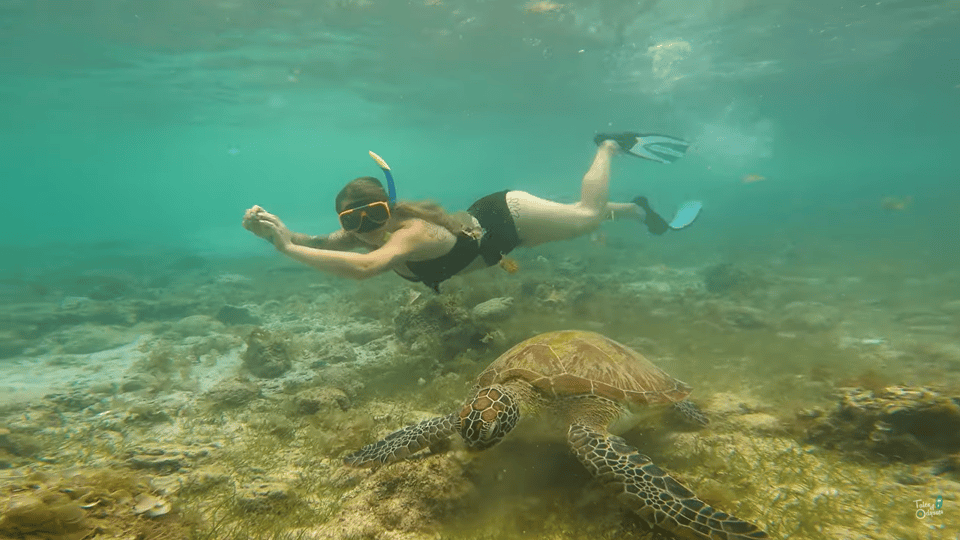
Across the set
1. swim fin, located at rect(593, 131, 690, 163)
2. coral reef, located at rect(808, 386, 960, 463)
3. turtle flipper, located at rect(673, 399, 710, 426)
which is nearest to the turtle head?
turtle flipper, located at rect(673, 399, 710, 426)

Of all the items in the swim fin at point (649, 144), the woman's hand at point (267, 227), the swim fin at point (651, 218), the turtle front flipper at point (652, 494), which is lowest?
the turtle front flipper at point (652, 494)

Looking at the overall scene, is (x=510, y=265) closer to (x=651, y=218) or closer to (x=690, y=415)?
(x=690, y=415)

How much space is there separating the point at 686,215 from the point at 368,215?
6.51m

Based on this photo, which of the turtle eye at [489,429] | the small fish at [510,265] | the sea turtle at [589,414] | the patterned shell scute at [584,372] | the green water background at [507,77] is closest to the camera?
the sea turtle at [589,414]

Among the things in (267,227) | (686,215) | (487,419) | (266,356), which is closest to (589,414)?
(487,419)

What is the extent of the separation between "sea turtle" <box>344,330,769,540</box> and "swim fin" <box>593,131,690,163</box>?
4112mm

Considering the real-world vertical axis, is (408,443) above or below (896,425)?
below

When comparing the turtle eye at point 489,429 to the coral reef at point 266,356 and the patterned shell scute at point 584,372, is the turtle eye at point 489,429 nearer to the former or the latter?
the patterned shell scute at point 584,372

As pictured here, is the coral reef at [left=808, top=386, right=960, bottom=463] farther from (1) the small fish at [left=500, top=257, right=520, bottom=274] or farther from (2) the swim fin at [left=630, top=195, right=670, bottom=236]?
(2) the swim fin at [left=630, top=195, right=670, bottom=236]

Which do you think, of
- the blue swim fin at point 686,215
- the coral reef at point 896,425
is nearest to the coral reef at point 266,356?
the coral reef at point 896,425

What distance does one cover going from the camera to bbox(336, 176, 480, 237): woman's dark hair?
421 centimetres

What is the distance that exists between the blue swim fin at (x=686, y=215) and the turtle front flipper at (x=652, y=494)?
6.01 metres

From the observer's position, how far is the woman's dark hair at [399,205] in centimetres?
421

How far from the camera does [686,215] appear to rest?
8.08 m
